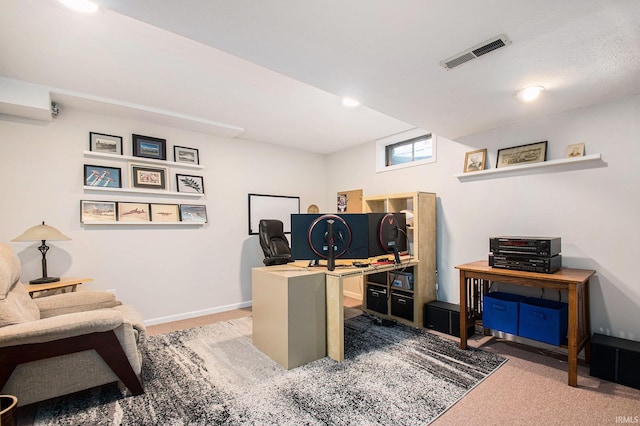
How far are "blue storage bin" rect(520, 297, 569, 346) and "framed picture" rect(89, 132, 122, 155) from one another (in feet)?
14.7

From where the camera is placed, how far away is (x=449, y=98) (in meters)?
2.36

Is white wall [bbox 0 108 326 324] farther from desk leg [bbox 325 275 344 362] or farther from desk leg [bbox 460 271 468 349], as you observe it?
desk leg [bbox 460 271 468 349]

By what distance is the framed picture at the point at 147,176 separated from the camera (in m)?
3.46

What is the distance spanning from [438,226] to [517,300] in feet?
3.87

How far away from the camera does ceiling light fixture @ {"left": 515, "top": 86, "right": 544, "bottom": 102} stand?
2.19 meters

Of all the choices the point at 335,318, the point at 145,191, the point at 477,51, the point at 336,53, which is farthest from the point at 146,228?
the point at 477,51

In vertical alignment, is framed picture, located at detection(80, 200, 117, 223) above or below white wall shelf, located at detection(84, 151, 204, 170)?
below

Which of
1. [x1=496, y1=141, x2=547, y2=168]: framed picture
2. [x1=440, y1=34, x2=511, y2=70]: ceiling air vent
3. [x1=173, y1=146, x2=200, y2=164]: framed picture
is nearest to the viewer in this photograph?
[x1=440, y1=34, x2=511, y2=70]: ceiling air vent

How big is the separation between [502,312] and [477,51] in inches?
85.6

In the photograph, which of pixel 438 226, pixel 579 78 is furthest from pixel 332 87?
pixel 438 226

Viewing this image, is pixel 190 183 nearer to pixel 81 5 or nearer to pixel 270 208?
pixel 270 208

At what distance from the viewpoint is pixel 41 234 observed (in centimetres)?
270

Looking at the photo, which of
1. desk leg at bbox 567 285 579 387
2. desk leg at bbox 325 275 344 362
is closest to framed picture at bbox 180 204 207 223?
desk leg at bbox 325 275 344 362

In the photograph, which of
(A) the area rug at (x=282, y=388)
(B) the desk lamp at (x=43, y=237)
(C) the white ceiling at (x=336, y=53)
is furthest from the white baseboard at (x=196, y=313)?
(C) the white ceiling at (x=336, y=53)
